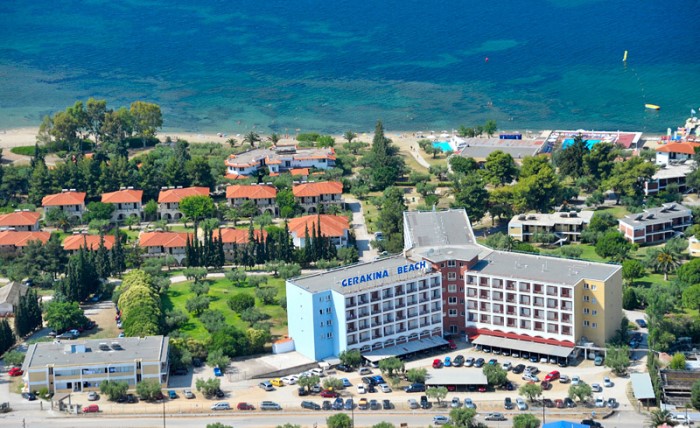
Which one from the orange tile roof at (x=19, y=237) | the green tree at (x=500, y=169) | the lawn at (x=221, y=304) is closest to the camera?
the lawn at (x=221, y=304)

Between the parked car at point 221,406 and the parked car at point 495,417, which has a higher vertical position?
the parked car at point 221,406

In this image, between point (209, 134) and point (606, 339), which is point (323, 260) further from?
point (209, 134)

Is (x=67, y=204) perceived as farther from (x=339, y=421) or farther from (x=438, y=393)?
(x=339, y=421)

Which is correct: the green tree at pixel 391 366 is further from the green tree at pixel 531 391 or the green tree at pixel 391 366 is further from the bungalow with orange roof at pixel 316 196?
the bungalow with orange roof at pixel 316 196

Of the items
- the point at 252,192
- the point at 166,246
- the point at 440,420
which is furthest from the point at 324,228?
the point at 440,420

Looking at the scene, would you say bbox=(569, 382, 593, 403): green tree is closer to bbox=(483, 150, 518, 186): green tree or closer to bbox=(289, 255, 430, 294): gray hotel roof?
bbox=(289, 255, 430, 294): gray hotel roof

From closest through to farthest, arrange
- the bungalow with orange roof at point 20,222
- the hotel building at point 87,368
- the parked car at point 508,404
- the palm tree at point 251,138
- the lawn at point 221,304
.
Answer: the parked car at point 508,404
the hotel building at point 87,368
the lawn at point 221,304
the bungalow with orange roof at point 20,222
the palm tree at point 251,138

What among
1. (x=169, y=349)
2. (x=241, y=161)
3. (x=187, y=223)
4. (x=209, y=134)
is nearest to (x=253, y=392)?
(x=169, y=349)

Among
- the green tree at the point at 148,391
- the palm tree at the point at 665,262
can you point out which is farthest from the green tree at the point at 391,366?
the palm tree at the point at 665,262
